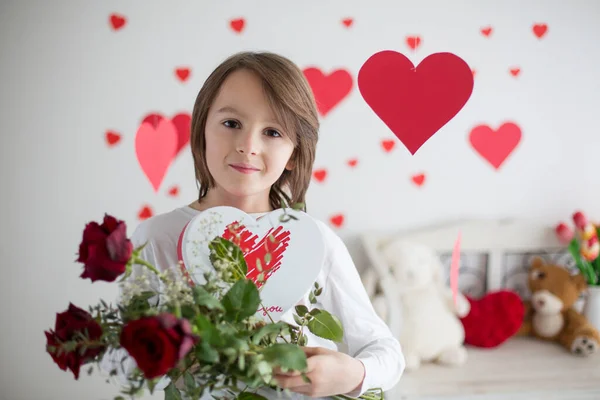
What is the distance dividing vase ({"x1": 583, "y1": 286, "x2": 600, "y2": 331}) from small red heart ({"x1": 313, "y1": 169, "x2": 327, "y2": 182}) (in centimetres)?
102

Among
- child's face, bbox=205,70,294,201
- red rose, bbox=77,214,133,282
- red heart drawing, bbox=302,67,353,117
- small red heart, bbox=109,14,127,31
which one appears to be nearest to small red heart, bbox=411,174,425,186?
red heart drawing, bbox=302,67,353,117

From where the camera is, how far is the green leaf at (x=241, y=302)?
66cm

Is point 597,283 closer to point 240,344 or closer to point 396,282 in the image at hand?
point 396,282

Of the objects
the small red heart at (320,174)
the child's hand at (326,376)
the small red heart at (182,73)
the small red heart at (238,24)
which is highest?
the small red heart at (238,24)

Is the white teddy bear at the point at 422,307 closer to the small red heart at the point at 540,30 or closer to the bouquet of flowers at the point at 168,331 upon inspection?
the small red heart at the point at 540,30

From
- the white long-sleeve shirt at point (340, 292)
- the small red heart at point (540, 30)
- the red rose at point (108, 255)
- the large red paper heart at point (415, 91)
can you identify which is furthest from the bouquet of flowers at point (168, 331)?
the small red heart at point (540, 30)

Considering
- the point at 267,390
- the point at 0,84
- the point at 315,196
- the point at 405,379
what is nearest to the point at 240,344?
the point at 267,390

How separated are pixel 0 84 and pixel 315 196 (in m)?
1.06

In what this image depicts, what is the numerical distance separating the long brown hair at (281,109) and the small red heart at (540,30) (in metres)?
1.45

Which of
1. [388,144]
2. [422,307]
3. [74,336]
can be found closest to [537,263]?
[422,307]

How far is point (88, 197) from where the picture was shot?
1934mm

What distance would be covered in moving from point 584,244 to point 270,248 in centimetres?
160

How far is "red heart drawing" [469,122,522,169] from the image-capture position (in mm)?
1913

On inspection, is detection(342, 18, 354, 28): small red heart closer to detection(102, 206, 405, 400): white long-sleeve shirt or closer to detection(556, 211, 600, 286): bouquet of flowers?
detection(556, 211, 600, 286): bouquet of flowers
